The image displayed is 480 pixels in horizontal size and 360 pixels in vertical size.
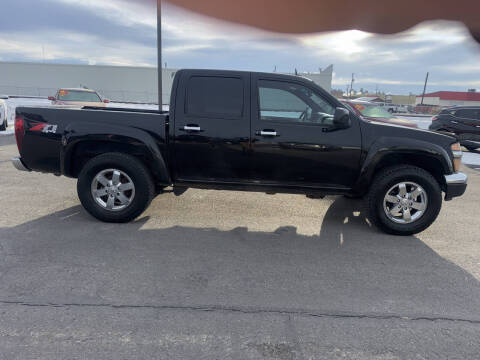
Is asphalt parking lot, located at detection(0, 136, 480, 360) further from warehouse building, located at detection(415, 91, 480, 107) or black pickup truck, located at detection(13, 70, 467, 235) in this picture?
warehouse building, located at detection(415, 91, 480, 107)

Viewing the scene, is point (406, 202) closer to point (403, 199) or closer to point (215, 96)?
point (403, 199)

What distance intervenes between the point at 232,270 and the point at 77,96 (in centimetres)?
1245

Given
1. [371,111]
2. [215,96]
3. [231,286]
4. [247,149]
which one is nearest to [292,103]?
[247,149]

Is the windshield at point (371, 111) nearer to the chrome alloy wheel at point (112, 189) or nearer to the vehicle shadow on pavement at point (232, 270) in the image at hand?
the vehicle shadow on pavement at point (232, 270)

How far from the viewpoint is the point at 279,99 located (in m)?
4.45

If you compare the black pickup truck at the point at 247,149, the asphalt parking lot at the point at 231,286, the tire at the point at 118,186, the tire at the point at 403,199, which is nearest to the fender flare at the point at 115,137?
the black pickup truck at the point at 247,149

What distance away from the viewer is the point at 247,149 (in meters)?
4.31

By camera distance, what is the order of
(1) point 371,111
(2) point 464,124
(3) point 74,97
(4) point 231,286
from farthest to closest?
(3) point 74,97, (2) point 464,124, (1) point 371,111, (4) point 231,286

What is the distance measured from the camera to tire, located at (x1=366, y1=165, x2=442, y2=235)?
4359mm

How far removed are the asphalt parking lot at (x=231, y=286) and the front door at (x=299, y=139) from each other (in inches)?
28.8

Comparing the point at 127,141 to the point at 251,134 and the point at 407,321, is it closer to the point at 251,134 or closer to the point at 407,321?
the point at 251,134

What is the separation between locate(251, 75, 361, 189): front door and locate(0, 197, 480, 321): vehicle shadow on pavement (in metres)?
0.74


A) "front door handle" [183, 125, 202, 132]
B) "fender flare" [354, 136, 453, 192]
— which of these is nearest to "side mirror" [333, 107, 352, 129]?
"fender flare" [354, 136, 453, 192]

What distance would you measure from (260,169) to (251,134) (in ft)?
1.49
